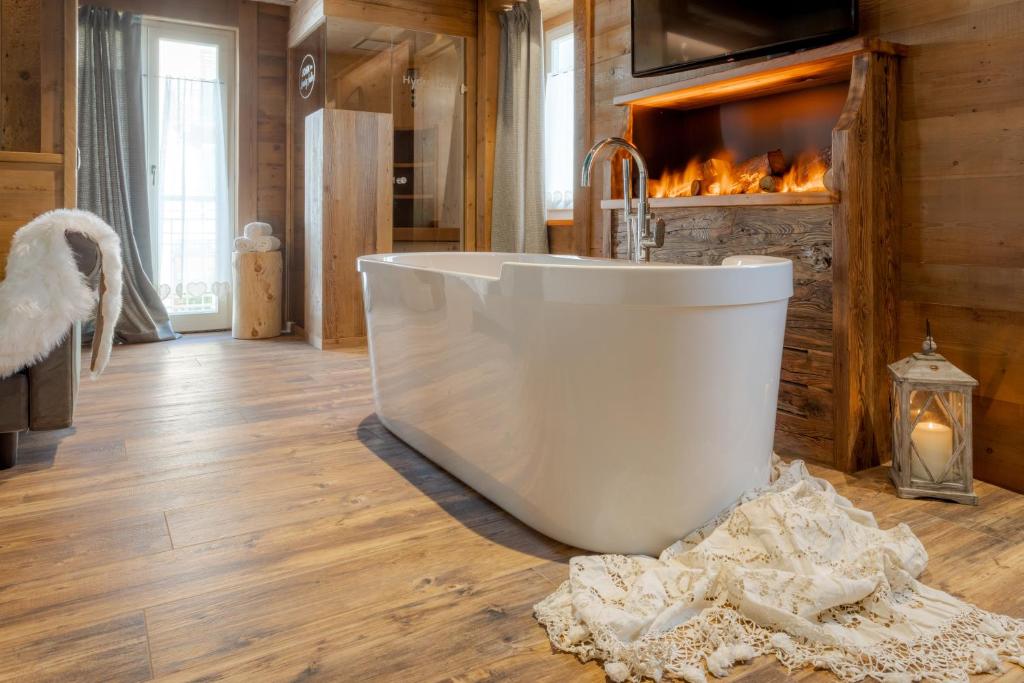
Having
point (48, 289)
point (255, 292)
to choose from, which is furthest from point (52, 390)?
point (255, 292)

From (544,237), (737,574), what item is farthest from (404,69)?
(737,574)

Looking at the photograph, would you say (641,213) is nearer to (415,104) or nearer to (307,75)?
(415,104)

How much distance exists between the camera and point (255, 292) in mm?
4723

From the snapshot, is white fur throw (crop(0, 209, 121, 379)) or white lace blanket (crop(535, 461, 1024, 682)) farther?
white fur throw (crop(0, 209, 121, 379))

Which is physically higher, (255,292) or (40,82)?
(40,82)

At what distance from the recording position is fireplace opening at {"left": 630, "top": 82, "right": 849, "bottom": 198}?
2564mm

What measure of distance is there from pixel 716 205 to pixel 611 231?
2.25ft

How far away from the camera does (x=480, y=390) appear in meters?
A: 1.92

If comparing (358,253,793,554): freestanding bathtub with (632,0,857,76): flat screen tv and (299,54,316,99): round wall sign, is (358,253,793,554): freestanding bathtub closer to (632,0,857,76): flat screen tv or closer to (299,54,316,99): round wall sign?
(632,0,857,76): flat screen tv

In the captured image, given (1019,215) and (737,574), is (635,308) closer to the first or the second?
(737,574)

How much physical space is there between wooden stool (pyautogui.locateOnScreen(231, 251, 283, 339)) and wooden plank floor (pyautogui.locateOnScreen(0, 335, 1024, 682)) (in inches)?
80.6

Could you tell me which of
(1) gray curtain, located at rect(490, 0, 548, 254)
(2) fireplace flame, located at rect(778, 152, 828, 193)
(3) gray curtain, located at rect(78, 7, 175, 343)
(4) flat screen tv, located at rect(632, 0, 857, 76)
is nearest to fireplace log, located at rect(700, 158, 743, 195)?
(2) fireplace flame, located at rect(778, 152, 828, 193)

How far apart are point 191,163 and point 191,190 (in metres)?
0.17

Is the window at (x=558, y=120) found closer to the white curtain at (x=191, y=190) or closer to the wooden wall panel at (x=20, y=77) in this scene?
the white curtain at (x=191, y=190)
